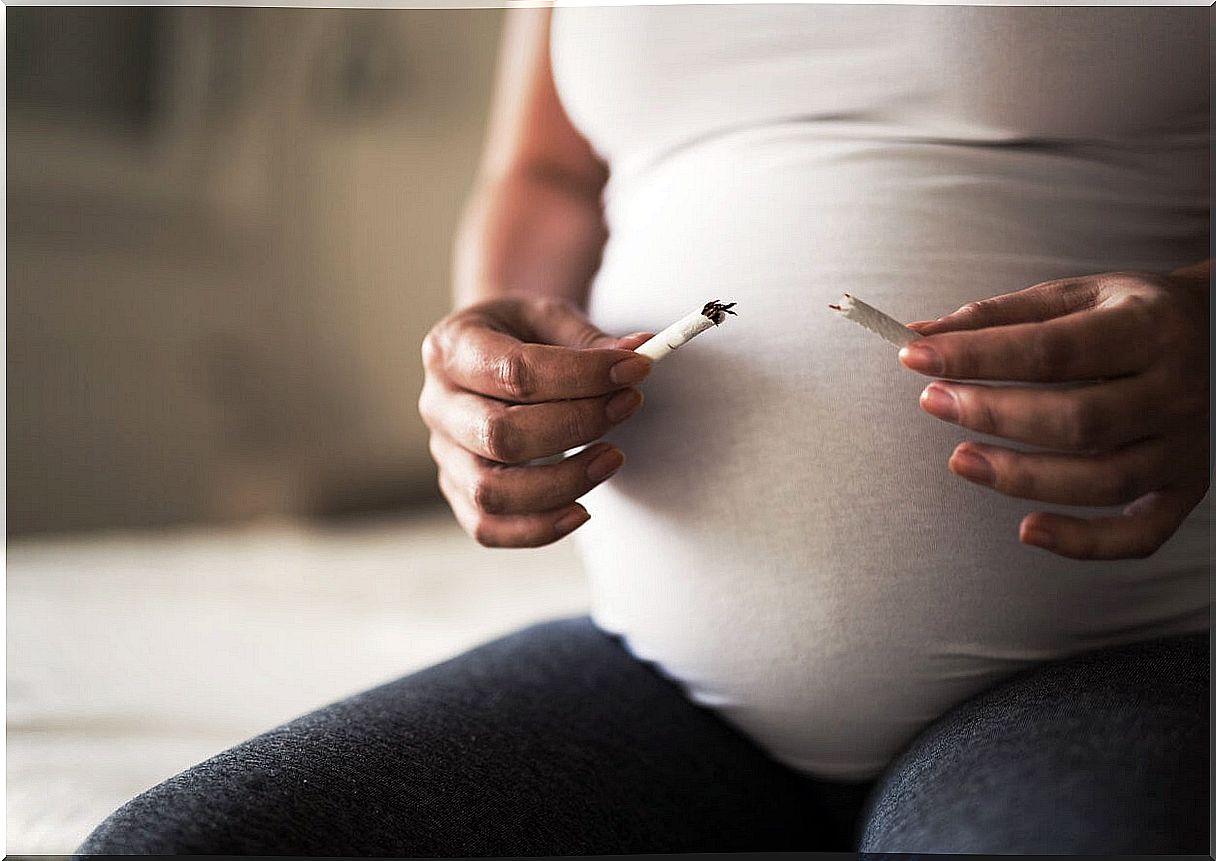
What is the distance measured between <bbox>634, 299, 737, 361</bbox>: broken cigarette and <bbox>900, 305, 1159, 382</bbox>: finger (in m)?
0.08

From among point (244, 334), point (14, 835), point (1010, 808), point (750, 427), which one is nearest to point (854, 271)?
point (750, 427)

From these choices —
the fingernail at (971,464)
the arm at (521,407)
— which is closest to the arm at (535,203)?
the arm at (521,407)

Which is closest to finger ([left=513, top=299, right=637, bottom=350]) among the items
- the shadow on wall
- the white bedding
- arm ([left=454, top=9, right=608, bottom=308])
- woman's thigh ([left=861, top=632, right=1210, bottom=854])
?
arm ([left=454, top=9, right=608, bottom=308])

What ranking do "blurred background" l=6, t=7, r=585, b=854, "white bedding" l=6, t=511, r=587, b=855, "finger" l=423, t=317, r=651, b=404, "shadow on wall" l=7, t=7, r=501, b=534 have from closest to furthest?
"finger" l=423, t=317, r=651, b=404 < "white bedding" l=6, t=511, r=587, b=855 < "blurred background" l=6, t=7, r=585, b=854 < "shadow on wall" l=7, t=7, r=501, b=534

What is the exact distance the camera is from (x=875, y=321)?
0.37m

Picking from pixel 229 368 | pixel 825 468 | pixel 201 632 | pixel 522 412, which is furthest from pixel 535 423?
pixel 229 368

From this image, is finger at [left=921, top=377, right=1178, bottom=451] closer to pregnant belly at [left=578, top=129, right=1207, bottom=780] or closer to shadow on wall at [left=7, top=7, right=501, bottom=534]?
pregnant belly at [left=578, top=129, right=1207, bottom=780]

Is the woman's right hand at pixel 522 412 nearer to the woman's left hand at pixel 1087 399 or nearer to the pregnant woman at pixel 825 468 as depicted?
the pregnant woman at pixel 825 468

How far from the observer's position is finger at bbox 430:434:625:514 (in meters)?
0.47

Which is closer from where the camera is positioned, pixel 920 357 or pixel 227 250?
pixel 920 357

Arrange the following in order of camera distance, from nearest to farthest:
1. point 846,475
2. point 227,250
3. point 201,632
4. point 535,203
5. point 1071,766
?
point 1071,766, point 846,475, point 535,203, point 201,632, point 227,250

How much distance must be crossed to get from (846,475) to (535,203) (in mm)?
321

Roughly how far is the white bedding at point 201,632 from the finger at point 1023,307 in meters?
0.50

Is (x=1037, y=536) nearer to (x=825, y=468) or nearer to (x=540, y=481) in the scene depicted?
(x=825, y=468)
